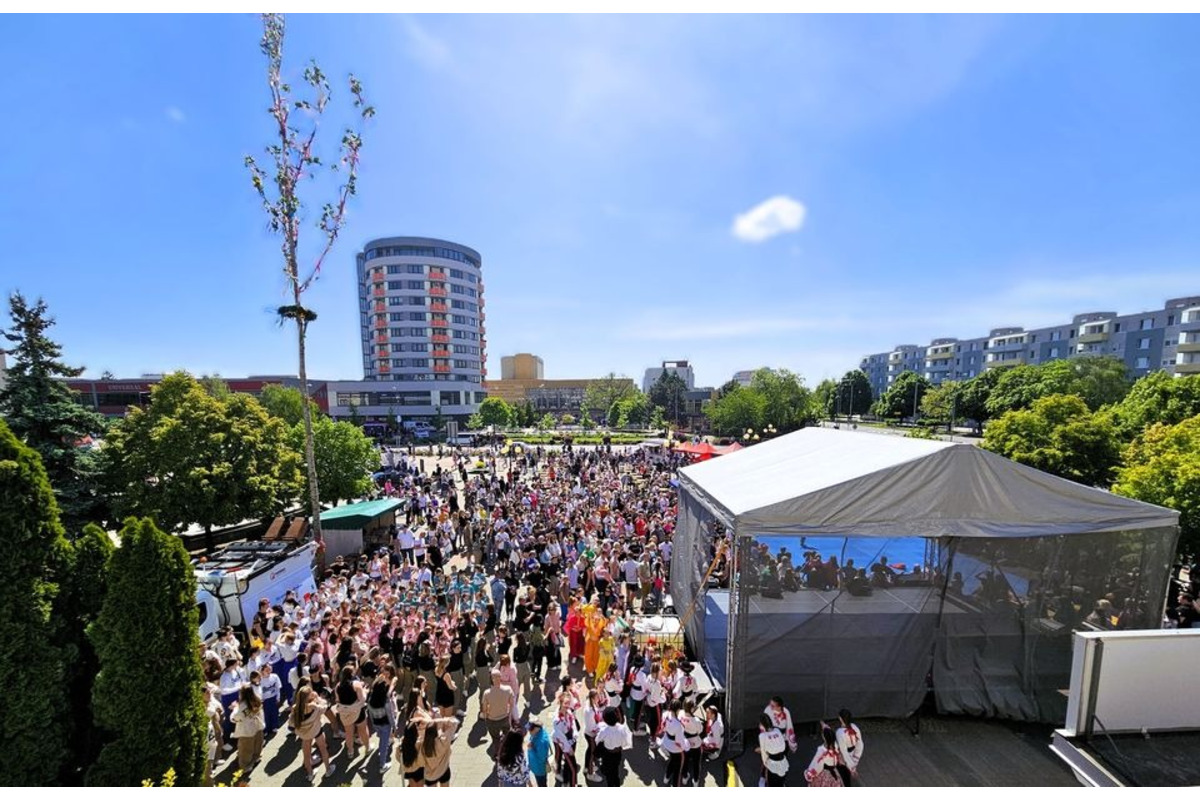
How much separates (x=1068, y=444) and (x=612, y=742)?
2236cm

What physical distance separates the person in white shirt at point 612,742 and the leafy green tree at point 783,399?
53770 millimetres

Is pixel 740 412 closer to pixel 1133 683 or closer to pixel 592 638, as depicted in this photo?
pixel 592 638

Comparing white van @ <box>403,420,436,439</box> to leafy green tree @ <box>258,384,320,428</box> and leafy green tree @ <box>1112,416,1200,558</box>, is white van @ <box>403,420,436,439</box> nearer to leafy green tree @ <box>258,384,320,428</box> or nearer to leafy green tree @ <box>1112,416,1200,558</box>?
leafy green tree @ <box>258,384,320,428</box>

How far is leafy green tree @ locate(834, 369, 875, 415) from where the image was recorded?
84750 mm

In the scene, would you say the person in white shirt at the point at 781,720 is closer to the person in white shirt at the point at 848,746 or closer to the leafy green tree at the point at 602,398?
the person in white shirt at the point at 848,746

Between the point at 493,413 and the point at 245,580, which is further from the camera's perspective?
the point at 493,413

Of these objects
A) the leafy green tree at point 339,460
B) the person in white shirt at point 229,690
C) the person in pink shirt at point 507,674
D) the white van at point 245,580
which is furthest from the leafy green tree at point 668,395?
the person in white shirt at point 229,690

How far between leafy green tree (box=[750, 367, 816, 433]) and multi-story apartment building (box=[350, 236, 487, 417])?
152 ft

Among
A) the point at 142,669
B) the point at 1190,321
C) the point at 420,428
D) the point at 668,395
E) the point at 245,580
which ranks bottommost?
the point at 420,428

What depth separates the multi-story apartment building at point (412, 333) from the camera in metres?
71.9

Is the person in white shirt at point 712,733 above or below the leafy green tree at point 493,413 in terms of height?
above

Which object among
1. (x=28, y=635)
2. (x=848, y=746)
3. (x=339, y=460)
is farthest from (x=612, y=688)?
(x=339, y=460)

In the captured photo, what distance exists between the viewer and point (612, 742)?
546 centimetres

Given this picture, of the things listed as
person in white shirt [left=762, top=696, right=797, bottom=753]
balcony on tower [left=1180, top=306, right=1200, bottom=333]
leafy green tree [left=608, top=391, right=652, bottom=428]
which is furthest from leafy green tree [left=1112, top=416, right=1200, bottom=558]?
leafy green tree [left=608, top=391, right=652, bottom=428]
